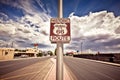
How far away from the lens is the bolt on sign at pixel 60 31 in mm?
3473

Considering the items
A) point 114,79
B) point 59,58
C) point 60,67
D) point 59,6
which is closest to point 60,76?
point 60,67

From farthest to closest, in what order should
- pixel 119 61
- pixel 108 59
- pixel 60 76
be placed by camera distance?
pixel 108 59 < pixel 119 61 < pixel 60 76

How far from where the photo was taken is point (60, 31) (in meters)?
3.49

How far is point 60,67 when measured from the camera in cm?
349

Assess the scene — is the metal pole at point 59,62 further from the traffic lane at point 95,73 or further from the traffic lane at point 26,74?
the traffic lane at point 95,73

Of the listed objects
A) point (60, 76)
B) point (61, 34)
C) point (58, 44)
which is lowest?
point (60, 76)

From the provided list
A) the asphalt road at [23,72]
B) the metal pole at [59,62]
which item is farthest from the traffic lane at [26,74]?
the metal pole at [59,62]

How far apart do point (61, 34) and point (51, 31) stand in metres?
0.29

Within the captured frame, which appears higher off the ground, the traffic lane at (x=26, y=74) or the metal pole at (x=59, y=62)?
the metal pole at (x=59, y=62)

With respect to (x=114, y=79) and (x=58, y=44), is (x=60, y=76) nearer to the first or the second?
(x=58, y=44)

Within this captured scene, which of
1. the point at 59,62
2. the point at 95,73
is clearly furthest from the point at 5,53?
the point at 59,62

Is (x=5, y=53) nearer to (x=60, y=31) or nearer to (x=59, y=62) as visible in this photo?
(x=59, y=62)

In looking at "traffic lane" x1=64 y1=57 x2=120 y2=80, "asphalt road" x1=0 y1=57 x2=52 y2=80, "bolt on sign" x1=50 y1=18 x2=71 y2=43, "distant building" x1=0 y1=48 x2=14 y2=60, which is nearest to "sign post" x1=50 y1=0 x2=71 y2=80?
"bolt on sign" x1=50 y1=18 x2=71 y2=43

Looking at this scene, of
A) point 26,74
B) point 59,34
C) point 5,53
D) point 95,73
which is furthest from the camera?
point 5,53
